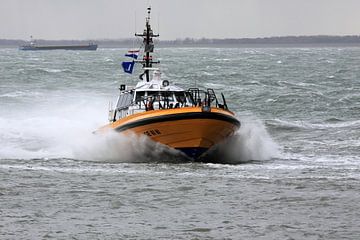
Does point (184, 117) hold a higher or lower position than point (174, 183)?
higher

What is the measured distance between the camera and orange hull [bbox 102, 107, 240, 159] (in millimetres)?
19047

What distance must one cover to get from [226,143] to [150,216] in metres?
7.51

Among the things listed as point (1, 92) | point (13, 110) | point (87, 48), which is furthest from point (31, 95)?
point (87, 48)

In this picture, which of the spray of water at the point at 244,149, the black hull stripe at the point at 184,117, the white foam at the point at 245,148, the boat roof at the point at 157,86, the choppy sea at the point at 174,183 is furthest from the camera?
the boat roof at the point at 157,86

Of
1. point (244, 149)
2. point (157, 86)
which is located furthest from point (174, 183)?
point (157, 86)

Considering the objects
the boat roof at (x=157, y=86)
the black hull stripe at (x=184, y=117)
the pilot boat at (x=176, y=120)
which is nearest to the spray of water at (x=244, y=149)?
the pilot boat at (x=176, y=120)

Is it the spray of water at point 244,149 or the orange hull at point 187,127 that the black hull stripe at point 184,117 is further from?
the spray of water at point 244,149

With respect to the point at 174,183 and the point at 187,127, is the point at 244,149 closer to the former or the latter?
the point at 187,127

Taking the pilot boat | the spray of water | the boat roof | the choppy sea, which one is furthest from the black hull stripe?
the boat roof

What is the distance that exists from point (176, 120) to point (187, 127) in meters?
0.34

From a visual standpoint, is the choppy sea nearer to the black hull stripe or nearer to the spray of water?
the spray of water

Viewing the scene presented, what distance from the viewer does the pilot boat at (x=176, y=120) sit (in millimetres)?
19078

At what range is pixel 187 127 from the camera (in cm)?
1916

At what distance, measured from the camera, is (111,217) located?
13.0 metres
